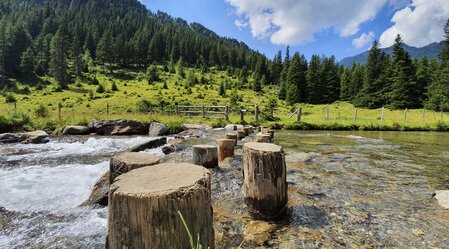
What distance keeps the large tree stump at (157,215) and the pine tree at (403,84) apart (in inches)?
2146

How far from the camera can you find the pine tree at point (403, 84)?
155ft

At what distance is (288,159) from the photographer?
845 centimetres

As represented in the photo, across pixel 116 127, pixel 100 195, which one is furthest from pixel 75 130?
pixel 100 195

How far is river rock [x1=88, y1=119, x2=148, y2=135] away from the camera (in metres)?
18.5

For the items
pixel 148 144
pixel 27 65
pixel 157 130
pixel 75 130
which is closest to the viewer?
pixel 148 144

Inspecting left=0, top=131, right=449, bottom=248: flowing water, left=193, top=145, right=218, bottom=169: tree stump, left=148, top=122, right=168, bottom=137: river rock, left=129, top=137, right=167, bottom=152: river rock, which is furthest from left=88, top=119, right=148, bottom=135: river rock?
left=193, top=145, right=218, bottom=169: tree stump

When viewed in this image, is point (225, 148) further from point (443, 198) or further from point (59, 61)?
point (59, 61)

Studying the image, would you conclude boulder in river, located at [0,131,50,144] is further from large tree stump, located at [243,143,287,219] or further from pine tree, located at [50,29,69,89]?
pine tree, located at [50,29,69,89]

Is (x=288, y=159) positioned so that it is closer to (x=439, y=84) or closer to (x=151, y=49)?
(x=439, y=84)

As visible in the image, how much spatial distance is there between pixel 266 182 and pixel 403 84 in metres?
53.2

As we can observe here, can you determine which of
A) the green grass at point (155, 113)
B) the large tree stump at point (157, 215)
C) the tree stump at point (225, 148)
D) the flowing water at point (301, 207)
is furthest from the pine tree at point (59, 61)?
the large tree stump at point (157, 215)

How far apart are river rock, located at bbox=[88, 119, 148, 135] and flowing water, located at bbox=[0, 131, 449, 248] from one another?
31.7 feet

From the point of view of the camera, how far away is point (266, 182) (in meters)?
3.94

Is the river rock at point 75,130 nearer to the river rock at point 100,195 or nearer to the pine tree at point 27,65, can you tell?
the river rock at point 100,195
